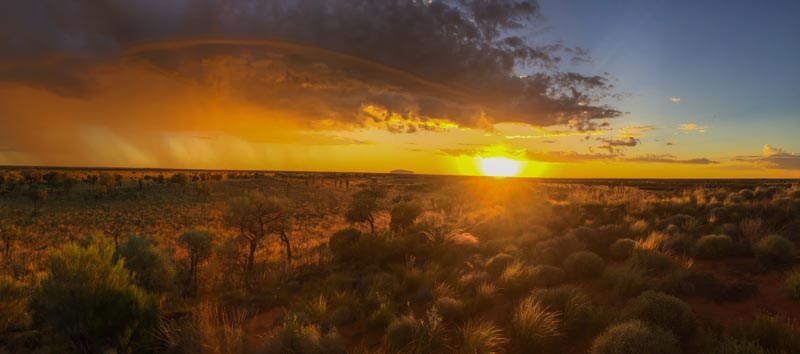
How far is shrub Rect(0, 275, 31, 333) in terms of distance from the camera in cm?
786

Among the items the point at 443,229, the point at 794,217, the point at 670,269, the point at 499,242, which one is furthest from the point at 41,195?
the point at 794,217

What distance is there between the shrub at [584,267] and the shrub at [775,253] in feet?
11.5

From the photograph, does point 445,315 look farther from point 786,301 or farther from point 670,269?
point 786,301

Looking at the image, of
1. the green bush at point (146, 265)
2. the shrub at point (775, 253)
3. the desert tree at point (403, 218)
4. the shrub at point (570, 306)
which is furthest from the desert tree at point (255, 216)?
the shrub at point (775, 253)

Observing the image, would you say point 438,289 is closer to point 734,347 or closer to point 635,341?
point 635,341

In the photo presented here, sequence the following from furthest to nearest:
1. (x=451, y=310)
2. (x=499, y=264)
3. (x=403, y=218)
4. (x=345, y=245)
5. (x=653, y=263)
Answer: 1. (x=403, y=218)
2. (x=345, y=245)
3. (x=499, y=264)
4. (x=653, y=263)
5. (x=451, y=310)

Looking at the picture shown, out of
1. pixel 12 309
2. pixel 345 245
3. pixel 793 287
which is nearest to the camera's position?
pixel 793 287

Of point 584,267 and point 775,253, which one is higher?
point 775,253

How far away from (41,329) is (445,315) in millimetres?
8853

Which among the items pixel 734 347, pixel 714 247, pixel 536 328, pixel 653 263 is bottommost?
pixel 536 328

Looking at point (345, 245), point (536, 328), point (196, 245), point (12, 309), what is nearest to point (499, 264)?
point (536, 328)

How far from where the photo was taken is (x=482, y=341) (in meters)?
6.23

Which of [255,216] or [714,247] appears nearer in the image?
→ [714,247]

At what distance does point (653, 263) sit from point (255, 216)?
13138 millimetres
